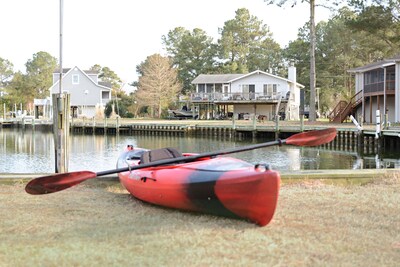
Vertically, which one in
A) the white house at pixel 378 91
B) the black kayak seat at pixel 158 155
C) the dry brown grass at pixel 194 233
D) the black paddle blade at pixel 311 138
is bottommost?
the dry brown grass at pixel 194 233

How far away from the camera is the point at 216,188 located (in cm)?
569

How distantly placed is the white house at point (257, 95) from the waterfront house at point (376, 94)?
978 cm

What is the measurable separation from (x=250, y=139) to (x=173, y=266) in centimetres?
2967

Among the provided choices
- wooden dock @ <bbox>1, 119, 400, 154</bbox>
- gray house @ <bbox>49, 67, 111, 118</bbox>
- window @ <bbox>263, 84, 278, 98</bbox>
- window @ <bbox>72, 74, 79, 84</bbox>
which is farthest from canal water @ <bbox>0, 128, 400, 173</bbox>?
window @ <bbox>72, 74, 79, 84</bbox>

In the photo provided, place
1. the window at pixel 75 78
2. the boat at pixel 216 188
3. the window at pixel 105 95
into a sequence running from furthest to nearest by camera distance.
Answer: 1. the window at pixel 105 95
2. the window at pixel 75 78
3. the boat at pixel 216 188

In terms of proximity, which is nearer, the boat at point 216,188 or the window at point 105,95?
Result: the boat at point 216,188

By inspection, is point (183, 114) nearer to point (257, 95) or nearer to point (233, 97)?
point (233, 97)

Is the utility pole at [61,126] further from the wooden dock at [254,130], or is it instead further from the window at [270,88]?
the window at [270,88]

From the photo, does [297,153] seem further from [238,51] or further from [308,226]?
[238,51]

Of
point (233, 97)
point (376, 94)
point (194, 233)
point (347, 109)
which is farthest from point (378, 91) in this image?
point (194, 233)

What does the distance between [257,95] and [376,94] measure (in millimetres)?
16721

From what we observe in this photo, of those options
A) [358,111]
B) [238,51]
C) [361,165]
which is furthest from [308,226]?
[238,51]

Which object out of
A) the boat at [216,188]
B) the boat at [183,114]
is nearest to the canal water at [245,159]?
the boat at [216,188]

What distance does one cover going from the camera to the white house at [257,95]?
156ft
